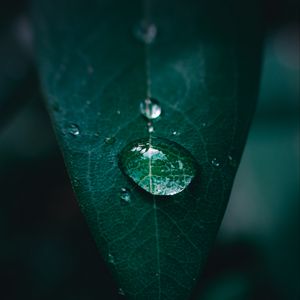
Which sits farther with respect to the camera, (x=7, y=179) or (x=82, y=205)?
(x=7, y=179)

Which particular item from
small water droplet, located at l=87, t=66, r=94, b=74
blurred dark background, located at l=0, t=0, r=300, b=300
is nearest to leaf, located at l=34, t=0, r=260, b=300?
small water droplet, located at l=87, t=66, r=94, b=74

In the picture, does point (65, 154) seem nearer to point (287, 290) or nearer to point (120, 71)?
point (120, 71)

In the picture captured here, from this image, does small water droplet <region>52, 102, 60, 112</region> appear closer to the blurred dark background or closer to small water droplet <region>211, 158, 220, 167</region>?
small water droplet <region>211, 158, 220, 167</region>

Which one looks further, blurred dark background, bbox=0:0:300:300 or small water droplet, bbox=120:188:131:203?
blurred dark background, bbox=0:0:300:300

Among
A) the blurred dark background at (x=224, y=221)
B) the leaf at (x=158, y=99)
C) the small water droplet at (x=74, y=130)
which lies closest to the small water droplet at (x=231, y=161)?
the leaf at (x=158, y=99)

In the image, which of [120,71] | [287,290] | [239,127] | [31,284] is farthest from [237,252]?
[120,71]

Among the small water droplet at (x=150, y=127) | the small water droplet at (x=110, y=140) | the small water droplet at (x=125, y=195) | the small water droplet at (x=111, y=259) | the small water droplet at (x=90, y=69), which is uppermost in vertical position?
the small water droplet at (x=90, y=69)

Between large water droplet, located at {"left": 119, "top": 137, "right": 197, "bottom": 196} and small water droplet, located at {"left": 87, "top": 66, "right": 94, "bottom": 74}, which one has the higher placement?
small water droplet, located at {"left": 87, "top": 66, "right": 94, "bottom": 74}

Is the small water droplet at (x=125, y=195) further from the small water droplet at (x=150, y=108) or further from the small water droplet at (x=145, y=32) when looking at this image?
the small water droplet at (x=145, y=32)
